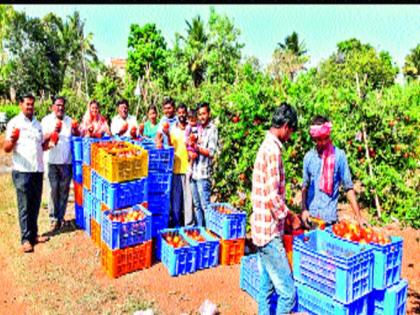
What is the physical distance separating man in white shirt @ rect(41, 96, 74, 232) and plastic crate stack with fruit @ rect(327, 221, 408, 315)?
17.0 feet

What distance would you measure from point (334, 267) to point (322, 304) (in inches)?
15.5

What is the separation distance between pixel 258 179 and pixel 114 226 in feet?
8.49

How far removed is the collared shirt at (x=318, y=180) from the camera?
450 centimetres

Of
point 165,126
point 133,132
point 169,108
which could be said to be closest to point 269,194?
point 165,126

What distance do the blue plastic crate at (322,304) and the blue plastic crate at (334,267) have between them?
0.17ft

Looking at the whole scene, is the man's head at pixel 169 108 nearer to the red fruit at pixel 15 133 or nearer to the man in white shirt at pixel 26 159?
the man in white shirt at pixel 26 159

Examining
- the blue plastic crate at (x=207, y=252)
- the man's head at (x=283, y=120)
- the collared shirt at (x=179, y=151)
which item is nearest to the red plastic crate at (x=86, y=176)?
the collared shirt at (x=179, y=151)

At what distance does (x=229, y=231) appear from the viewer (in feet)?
20.4

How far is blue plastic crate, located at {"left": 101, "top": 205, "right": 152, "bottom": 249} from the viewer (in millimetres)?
5715

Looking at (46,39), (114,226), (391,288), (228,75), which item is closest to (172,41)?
(228,75)

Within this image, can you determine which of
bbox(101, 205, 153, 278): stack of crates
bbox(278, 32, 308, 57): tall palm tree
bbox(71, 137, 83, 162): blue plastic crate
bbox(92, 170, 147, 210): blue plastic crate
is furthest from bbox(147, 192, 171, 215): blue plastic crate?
bbox(278, 32, 308, 57): tall palm tree

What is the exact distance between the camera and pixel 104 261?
20.1 ft

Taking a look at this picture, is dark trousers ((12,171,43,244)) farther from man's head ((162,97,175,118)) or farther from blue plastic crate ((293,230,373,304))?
blue plastic crate ((293,230,373,304))

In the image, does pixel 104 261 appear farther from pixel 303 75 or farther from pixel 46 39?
pixel 46 39
